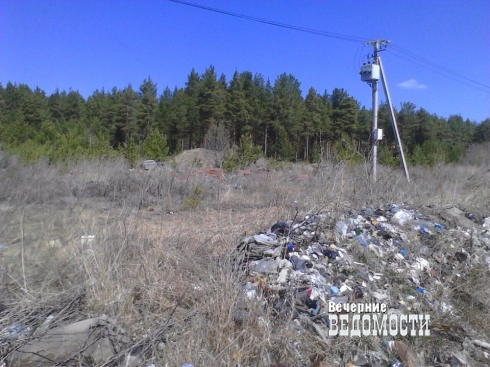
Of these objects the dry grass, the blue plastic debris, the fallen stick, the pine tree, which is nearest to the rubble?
the dry grass

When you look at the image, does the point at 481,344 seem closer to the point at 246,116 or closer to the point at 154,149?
the point at 154,149

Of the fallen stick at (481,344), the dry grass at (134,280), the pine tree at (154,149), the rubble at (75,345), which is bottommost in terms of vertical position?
the fallen stick at (481,344)

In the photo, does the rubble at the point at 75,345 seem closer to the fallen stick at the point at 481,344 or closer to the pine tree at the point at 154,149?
the fallen stick at the point at 481,344

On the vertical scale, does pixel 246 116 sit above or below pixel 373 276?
above

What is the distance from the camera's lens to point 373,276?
386cm

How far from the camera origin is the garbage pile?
2.96 meters

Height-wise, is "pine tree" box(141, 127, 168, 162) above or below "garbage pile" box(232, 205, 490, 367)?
above

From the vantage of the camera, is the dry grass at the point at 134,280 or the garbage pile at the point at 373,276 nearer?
the dry grass at the point at 134,280

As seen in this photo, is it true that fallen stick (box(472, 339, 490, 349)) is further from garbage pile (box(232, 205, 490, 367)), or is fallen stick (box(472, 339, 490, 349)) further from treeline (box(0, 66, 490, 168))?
treeline (box(0, 66, 490, 168))

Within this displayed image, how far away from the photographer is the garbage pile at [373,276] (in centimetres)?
296

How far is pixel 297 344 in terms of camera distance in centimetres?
275

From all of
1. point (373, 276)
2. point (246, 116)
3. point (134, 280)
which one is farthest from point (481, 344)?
point (246, 116)

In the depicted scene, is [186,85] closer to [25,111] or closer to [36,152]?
[25,111]

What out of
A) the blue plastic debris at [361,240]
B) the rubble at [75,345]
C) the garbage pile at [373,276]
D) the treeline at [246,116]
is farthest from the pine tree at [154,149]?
the rubble at [75,345]
